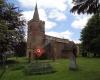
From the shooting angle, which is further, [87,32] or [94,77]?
[87,32]

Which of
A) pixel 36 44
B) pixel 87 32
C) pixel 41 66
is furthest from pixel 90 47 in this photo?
pixel 41 66

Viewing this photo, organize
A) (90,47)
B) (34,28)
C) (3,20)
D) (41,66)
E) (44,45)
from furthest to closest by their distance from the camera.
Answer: (34,28) < (44,45) < (90,47) < (41,66) < (3,20)

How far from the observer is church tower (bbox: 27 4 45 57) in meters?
83.6

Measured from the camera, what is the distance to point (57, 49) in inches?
3214

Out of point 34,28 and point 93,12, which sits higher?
point 34,28

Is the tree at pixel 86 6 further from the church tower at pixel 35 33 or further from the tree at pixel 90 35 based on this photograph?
the church tower at pixel 35 33

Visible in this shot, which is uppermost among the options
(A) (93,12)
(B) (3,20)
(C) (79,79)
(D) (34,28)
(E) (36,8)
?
(E) (36,8)

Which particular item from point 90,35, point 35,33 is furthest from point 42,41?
point 90,35

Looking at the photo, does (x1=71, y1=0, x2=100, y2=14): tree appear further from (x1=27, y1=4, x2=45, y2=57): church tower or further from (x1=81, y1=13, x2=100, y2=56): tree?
(x1=27, y1=4, x2=45, y2=57): church tower

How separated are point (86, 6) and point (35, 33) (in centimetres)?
6597

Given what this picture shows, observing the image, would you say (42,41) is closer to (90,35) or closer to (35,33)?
(35,33)

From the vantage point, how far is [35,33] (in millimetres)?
86625

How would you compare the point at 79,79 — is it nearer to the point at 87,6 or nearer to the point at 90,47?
the point at 87,6

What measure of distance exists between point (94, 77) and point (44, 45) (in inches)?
2293
